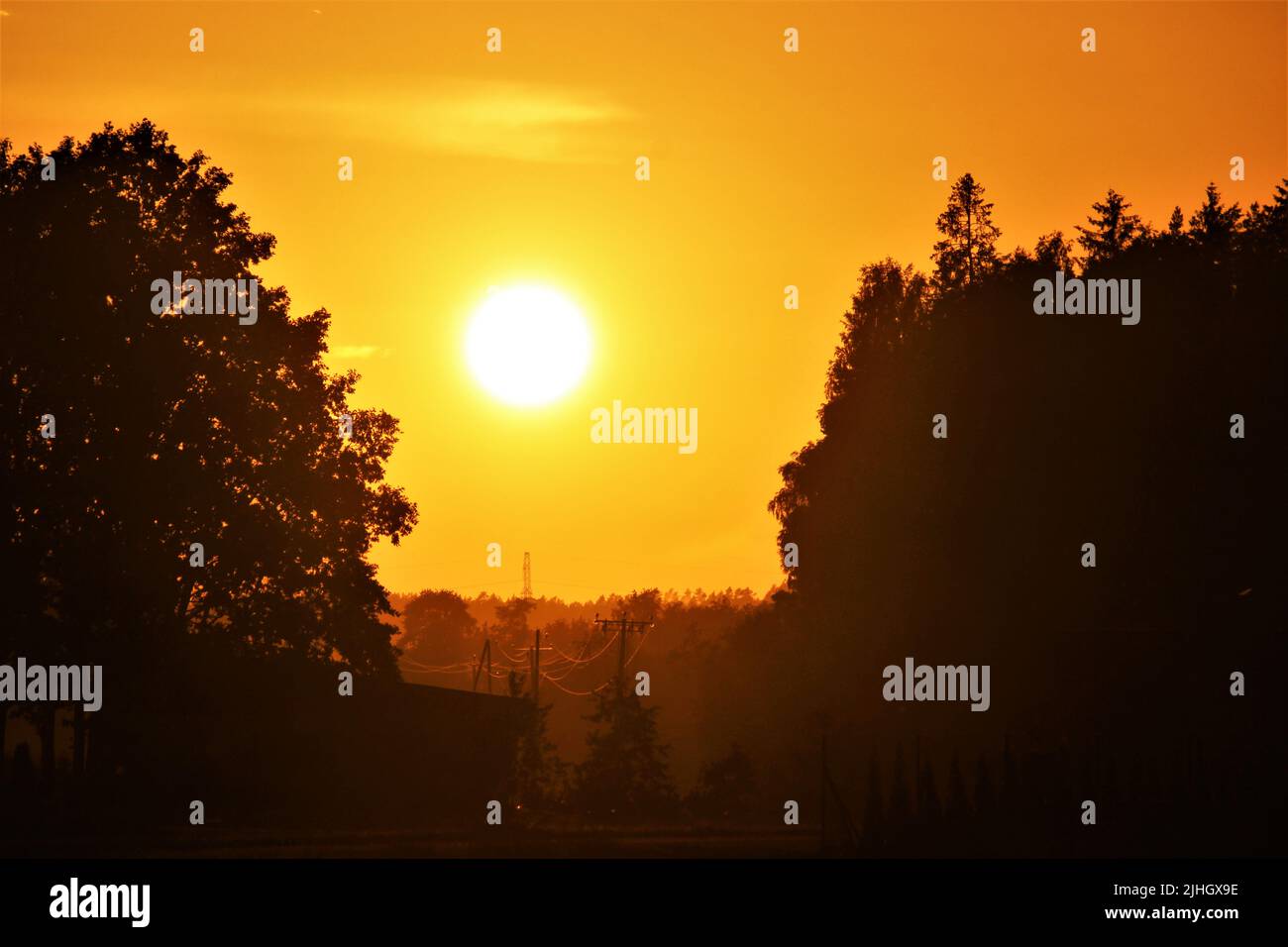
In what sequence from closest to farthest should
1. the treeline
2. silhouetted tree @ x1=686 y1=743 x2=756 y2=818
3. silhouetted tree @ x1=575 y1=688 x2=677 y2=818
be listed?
the treeline → silhouetted tree @ x1=686 y1=743 x2=756 y2=818 → silhouetted tree @ x1=575 y1=688 x2=677 y2=818

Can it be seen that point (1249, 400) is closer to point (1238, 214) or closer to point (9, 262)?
point (1238, 214)

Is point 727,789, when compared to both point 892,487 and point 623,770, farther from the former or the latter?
point 892,487

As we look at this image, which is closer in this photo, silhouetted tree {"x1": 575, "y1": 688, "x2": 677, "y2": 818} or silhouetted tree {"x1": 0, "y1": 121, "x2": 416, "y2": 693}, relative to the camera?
silhouetted tree {"x1": 0, "y1": 121, "x2": 416, "y2": 693}

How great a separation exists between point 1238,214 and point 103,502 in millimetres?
37156

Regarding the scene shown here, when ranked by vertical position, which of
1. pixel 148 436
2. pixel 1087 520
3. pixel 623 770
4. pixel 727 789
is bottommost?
pixel 727 789

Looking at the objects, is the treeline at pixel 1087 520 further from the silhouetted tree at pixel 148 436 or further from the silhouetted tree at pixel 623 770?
the silhouetted tree at pixel 148 436

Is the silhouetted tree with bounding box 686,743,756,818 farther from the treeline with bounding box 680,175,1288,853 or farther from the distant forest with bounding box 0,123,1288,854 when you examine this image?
the distant forest with bounding box 0,123,1288,854

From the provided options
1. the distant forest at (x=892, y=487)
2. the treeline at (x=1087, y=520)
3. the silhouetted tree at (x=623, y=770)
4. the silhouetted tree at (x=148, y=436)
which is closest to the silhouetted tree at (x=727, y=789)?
the silhouetted tree at (x=623, y=770)

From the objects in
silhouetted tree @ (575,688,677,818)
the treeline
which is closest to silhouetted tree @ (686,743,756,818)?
silhouetted tree @ (575,688,677,818)

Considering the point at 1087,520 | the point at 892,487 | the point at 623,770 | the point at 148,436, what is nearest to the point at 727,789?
the point at 623,770

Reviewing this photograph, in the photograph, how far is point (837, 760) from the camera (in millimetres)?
59812

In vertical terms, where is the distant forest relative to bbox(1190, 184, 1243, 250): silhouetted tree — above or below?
below
